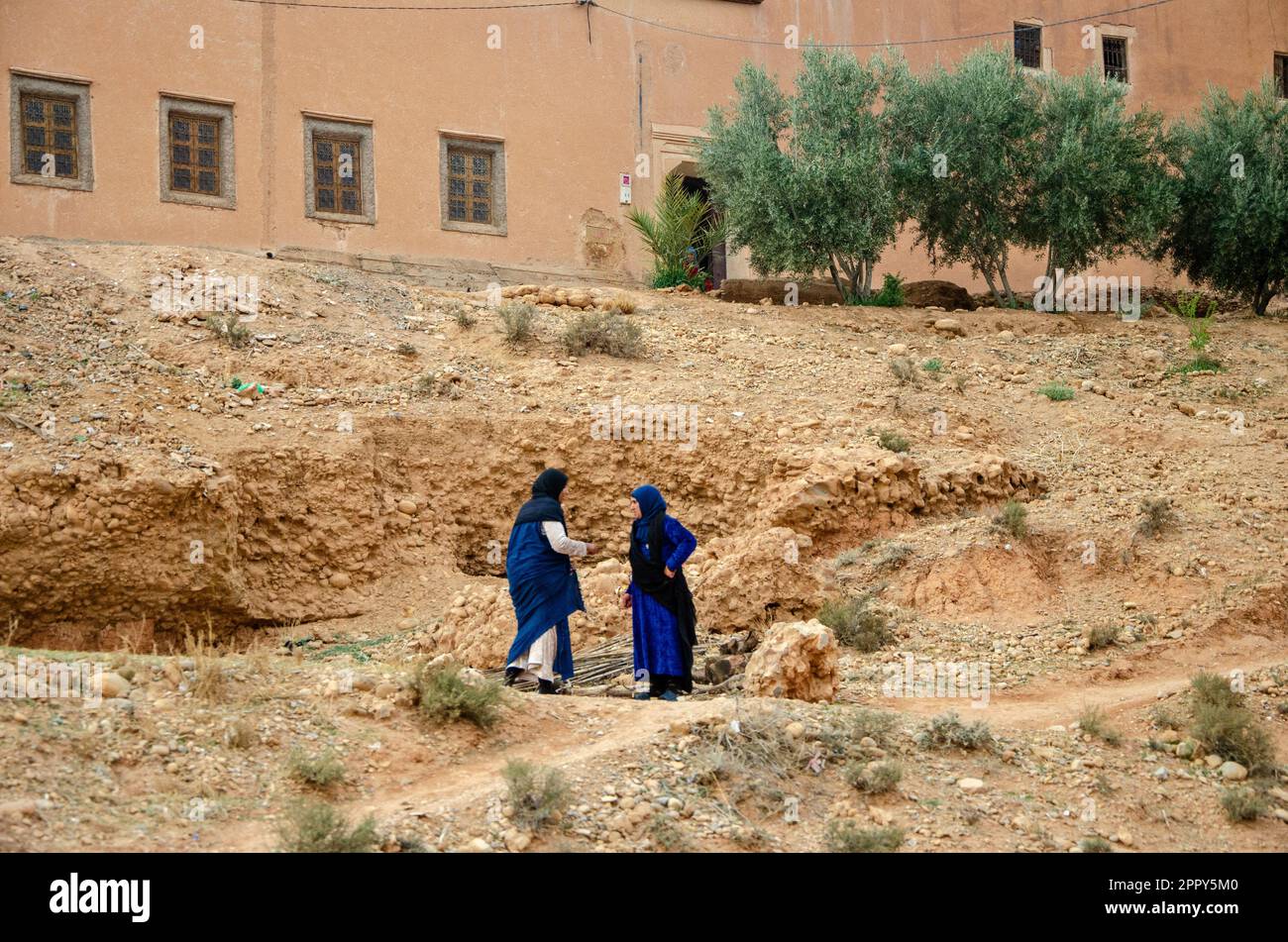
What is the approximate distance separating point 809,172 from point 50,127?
8811mm

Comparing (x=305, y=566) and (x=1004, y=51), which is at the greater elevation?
(x=1004, y=51)

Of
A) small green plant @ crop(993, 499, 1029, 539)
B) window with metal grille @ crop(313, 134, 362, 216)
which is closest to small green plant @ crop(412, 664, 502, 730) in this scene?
small green plant @ crop(993, 499, 1029, 539)

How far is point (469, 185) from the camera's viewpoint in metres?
19.4

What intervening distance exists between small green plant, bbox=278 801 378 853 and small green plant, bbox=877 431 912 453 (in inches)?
312

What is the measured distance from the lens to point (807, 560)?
12.2 metres

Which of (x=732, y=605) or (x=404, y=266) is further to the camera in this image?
(x=404, y=266)

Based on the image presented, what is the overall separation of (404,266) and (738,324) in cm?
462

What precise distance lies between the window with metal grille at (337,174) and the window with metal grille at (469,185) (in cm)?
122

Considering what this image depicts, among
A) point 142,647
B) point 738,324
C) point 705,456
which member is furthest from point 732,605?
point 738,324

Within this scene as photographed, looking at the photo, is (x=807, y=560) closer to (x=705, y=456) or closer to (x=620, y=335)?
(x=705, y=456)

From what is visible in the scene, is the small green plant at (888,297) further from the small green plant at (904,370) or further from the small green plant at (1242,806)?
the small green plant at (1242,806)

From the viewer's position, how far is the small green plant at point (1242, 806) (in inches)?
290

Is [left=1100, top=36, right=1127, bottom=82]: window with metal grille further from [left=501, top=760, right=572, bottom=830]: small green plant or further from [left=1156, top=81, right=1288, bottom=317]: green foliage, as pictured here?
[left=501, top=760, right=572, bottom=830]: small green plant

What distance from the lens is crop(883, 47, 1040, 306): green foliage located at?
721 inches
